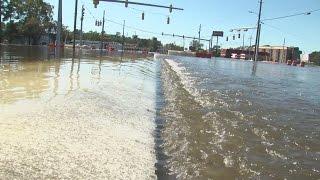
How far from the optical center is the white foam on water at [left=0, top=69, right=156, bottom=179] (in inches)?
217

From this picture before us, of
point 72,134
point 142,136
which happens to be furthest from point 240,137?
point 72,134

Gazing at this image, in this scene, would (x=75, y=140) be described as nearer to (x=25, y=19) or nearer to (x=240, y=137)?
(x=240, y=137)

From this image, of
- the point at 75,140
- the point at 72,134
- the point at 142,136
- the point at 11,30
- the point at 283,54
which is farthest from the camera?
the point at 283,54

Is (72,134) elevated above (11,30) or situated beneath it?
situated beneath

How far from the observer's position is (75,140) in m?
6.81

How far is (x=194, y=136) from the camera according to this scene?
873 cm

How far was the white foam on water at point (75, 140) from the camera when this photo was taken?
18.1 ft

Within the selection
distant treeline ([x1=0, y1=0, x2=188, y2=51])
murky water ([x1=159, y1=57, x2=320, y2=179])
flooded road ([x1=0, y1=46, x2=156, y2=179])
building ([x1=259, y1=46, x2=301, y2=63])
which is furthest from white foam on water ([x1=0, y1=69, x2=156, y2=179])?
building ([x1=259, y1=46, x2=301, y2=63])

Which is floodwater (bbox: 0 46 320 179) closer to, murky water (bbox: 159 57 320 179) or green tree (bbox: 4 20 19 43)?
murky water (bbox: 159 57 320 179)

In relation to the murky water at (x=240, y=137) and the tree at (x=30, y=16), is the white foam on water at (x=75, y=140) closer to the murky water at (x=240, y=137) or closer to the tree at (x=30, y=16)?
the murky water at (x=240, y=137)

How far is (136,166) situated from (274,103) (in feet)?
29.2

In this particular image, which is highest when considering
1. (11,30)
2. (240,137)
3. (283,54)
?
(11,30)

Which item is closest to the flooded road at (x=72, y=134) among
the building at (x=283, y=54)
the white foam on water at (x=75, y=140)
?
the white foam on water at (x=75, y=140)

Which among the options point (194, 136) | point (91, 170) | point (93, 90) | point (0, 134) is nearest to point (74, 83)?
point (93, 90)
